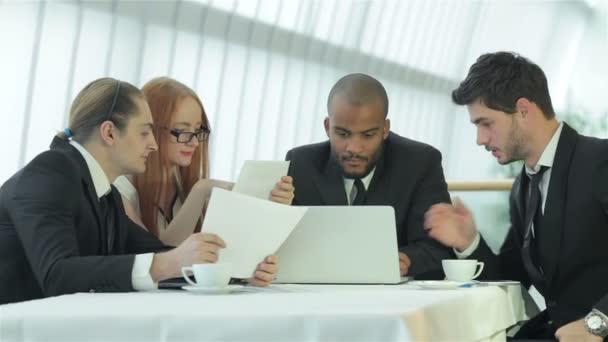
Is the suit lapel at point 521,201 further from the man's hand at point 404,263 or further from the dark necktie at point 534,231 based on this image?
the man's hand at point 404,263

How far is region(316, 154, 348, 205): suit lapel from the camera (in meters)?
3.37

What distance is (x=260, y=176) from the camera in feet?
8.91

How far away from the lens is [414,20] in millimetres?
11383

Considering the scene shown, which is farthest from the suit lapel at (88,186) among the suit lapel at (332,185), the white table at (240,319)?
the suit lapel at (332,185)

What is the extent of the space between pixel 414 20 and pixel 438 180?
8.13 meters

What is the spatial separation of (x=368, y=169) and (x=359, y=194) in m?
0.10

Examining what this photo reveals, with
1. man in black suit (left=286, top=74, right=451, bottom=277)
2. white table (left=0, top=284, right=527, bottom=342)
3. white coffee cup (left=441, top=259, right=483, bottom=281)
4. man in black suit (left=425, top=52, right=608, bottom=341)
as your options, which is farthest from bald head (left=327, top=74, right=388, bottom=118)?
white table (left=0, top=284, right=527, bottom=342)

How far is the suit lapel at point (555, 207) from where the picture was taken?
294 centimetres

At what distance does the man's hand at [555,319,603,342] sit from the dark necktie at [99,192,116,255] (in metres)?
1.24

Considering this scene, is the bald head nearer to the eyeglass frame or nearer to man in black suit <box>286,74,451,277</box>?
man in black suit <box>286,74,451,277</box>

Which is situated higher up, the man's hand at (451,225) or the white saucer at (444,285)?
the man's hand at (451,225)

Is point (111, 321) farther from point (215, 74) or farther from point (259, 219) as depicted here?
point (215, 74)

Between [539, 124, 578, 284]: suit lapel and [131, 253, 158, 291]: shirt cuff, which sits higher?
[539, 124, 578, 284]: suit lapel

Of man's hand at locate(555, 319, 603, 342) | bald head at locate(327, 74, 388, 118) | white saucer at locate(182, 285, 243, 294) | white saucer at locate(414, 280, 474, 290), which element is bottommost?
man's hand at locate(555, 319, 603, 342)
